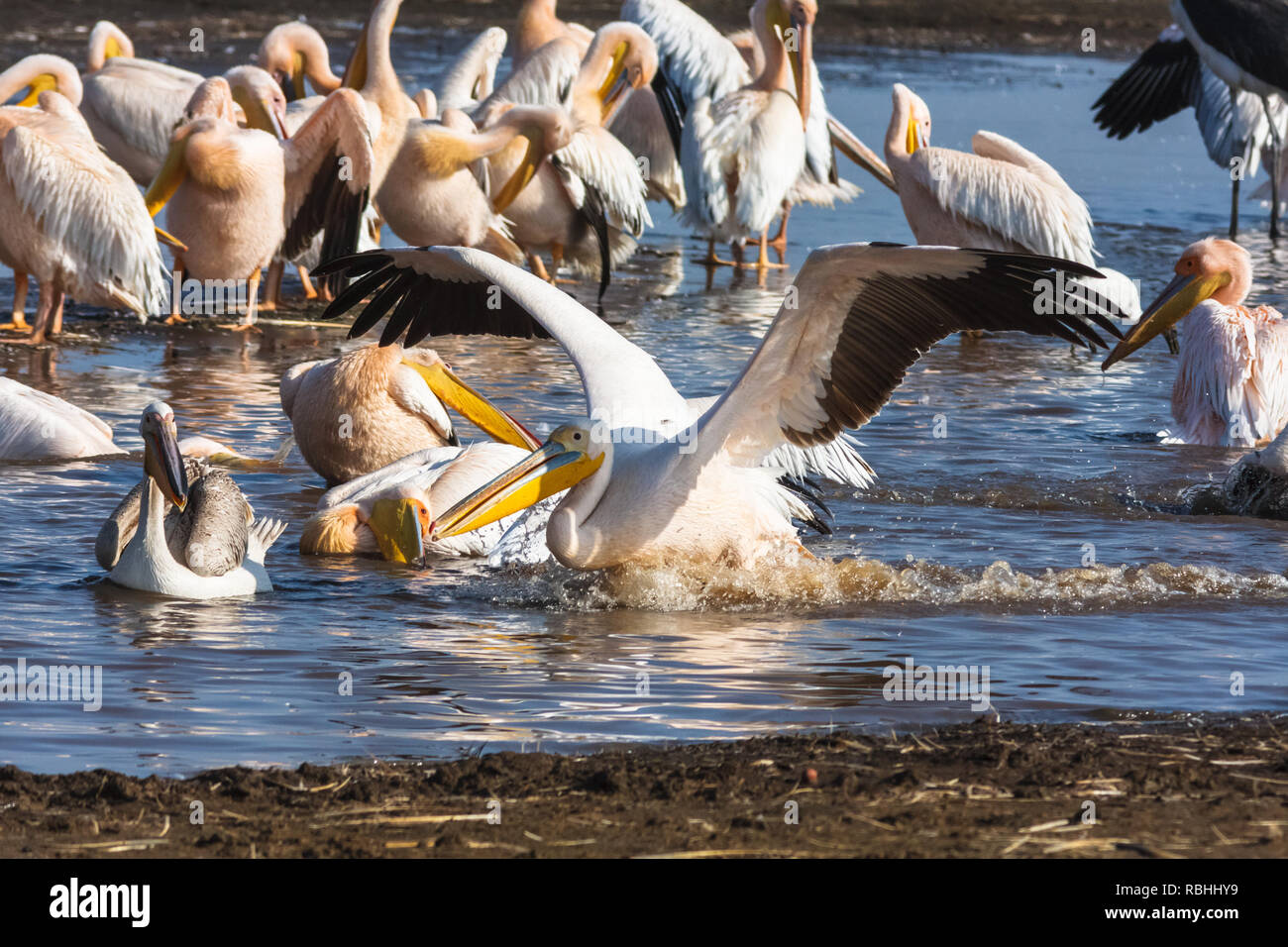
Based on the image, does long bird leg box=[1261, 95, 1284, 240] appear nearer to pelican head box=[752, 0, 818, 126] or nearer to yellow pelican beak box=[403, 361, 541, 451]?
pelican head box=[752, 0, 818, 126]

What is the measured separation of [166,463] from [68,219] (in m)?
4.41

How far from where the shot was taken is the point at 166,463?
562 cm

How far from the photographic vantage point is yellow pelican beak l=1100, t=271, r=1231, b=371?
8477 millimetres

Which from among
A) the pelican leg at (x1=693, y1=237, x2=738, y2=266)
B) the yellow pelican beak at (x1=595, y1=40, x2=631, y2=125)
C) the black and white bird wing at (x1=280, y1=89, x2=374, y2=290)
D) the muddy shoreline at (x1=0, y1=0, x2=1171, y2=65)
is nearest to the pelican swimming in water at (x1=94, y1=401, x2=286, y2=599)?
the black and white bird wing at (x1=280, y1=89, x2=374, y2=290)

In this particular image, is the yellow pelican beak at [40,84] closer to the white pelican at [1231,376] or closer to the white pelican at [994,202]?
the white pelican at [994,202]

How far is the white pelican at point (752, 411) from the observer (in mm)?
5398

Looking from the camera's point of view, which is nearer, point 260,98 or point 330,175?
point 330,175

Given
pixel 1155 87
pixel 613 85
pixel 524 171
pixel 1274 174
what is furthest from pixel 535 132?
pixel 1155 87

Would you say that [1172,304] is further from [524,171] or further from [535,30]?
[535,30]

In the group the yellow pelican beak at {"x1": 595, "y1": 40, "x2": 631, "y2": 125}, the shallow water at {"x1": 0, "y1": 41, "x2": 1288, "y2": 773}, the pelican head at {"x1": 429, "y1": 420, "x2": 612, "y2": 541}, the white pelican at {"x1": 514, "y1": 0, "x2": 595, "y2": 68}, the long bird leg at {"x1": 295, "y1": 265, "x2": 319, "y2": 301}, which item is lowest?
the shallow water at {"x1": 0, "y1": 41, "x2": 1288, "y2": 773}

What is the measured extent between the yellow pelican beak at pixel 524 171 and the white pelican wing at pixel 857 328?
19.1ft

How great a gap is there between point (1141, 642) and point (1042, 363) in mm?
5192

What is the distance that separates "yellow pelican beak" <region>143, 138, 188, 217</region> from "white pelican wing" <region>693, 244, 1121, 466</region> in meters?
5.09

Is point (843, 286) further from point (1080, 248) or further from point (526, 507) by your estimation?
point (1080, 248)
